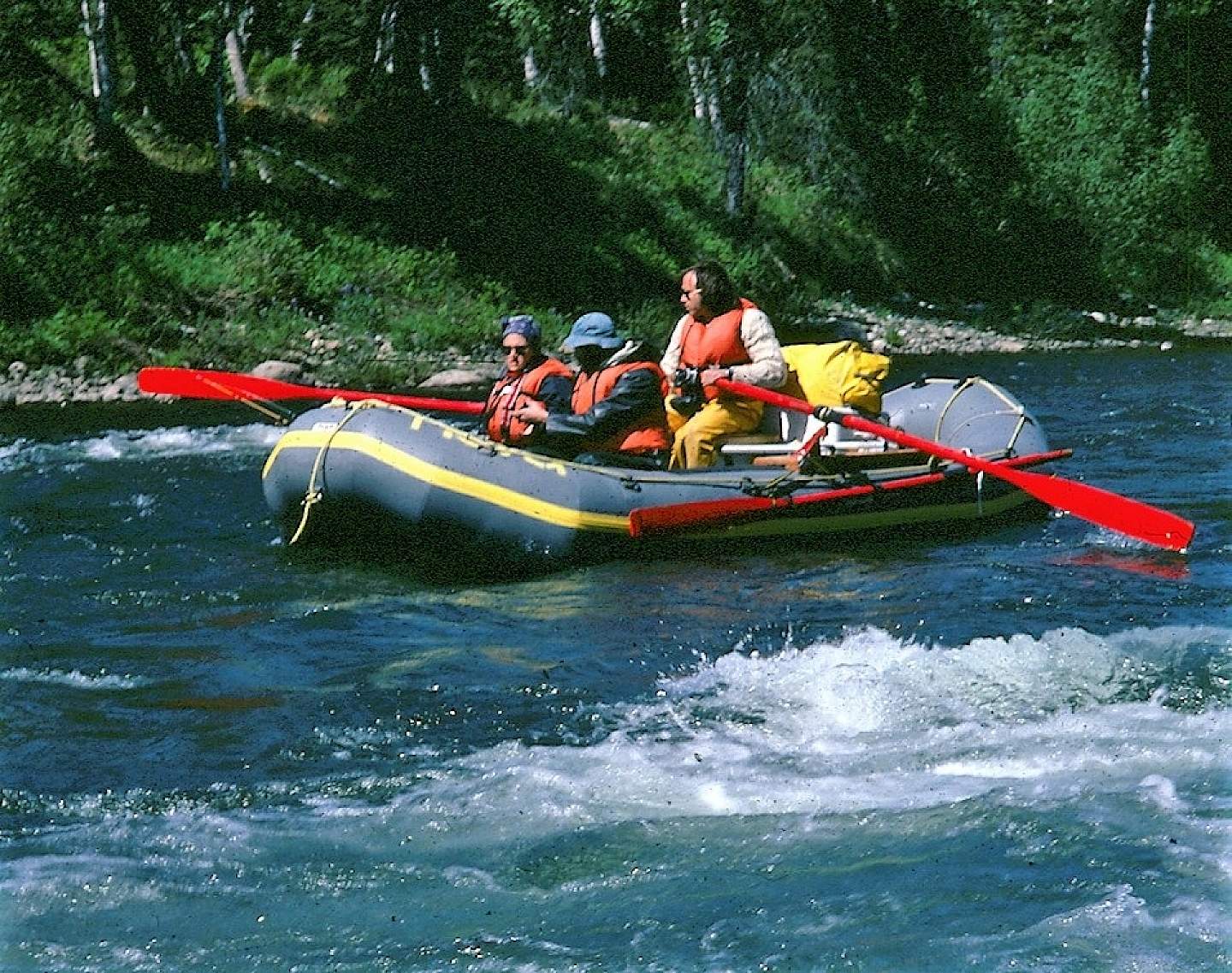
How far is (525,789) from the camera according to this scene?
4.88 meters

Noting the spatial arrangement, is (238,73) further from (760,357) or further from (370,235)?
(760,357)

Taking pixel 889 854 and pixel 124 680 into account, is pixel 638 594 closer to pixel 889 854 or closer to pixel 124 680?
pixel 124 680

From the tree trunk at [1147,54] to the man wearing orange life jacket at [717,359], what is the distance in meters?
21.0

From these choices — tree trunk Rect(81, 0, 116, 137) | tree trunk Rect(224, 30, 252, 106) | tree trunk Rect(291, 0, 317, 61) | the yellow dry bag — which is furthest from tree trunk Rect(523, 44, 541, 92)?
the yellow dry bag

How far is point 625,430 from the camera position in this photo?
815 centimetres

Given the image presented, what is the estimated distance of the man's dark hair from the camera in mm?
8375

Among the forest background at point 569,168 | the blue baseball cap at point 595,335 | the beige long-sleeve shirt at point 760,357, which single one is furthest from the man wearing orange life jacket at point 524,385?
the forest background at point 569,168

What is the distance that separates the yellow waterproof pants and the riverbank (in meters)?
7.98

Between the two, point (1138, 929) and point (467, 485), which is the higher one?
point (467, 485)

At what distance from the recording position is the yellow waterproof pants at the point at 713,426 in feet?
27.9

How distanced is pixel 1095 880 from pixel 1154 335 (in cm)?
1906

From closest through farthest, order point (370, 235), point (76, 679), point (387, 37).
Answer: point (76, 679)
point (370, 235)
point (387, 37)

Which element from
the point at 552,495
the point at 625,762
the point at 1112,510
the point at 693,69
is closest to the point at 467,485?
the point at 552,495

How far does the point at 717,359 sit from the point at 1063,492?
1802 mm
